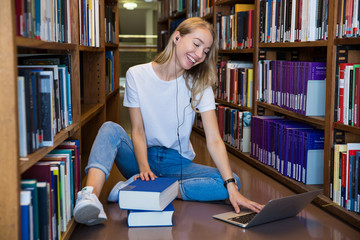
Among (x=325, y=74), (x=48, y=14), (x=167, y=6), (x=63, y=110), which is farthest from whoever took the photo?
(x=167, y=6)

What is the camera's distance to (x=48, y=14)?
148 centimetres

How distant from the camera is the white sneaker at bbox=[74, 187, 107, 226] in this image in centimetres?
161

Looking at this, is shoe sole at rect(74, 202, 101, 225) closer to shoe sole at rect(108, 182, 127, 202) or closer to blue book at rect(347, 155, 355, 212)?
shoe sole at rect(108, 182, 127, 202)

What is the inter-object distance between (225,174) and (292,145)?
0.58m

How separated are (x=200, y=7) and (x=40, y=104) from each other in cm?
340

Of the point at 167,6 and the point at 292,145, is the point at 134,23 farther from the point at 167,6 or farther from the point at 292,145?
the point at 292,145

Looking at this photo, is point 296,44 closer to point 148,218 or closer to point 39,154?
point 148,218

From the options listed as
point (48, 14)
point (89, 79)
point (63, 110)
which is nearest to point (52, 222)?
point (63, 110)

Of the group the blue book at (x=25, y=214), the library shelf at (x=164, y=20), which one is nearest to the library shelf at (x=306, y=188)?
the blue book at (x=25, y=214)

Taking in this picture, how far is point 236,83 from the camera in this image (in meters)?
3.45

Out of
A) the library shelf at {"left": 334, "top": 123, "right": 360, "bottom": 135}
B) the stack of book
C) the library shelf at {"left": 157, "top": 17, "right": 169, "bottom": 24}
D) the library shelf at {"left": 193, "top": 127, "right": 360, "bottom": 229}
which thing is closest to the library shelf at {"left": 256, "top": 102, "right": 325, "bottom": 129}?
the library shelf at {"left": 334, "top": 123, "right": 360, "bottom": 135}

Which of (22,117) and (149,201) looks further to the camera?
(149,201)

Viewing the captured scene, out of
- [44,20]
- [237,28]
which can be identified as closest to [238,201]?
[44,20]

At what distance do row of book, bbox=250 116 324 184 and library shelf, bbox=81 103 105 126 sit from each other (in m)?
1.01
